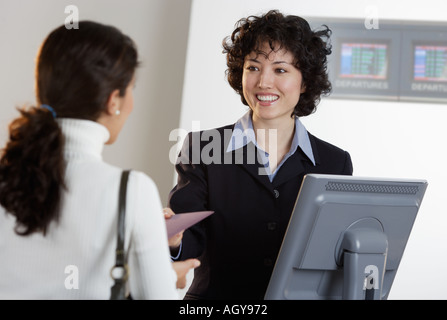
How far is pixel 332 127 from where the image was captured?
10.9 ft

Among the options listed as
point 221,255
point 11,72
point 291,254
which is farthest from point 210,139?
point 11,72

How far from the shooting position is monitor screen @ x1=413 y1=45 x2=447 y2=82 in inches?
131

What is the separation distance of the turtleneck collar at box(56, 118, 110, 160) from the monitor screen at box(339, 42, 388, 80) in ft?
7.59

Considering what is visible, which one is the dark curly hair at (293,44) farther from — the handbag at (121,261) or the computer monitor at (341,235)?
the handbag at (121,261)

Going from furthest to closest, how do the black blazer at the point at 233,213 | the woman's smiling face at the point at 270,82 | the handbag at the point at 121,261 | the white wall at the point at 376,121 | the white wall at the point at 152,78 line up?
the white wall at the point at 152,78, the white wall at the point at 376,121, the woman's smiling face at the point at 270,82, the black blazer at the point at 233,213, the handbag at the point at 121,261

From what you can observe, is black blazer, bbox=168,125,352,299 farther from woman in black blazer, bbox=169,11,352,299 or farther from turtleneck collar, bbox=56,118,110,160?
turtleneck collar, bbox=56,118,110,160

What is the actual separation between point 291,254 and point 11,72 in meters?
3.10

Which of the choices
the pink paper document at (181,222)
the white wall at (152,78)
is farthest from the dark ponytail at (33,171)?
the white wall at (152,78)

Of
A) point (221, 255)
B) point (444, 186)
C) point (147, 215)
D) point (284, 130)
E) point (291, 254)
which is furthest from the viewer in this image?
point (444, 186)

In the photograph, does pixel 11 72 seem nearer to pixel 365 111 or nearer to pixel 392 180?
pixel 365 111

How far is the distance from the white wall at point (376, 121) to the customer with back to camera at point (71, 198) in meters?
2.11

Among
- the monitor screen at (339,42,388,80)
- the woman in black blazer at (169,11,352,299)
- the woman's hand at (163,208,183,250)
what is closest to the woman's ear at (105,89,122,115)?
the woman's hand at (163,208,183,250)

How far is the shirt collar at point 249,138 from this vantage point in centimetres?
226

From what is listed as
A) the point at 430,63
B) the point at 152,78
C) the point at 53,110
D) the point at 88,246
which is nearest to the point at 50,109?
the point at 53,110
